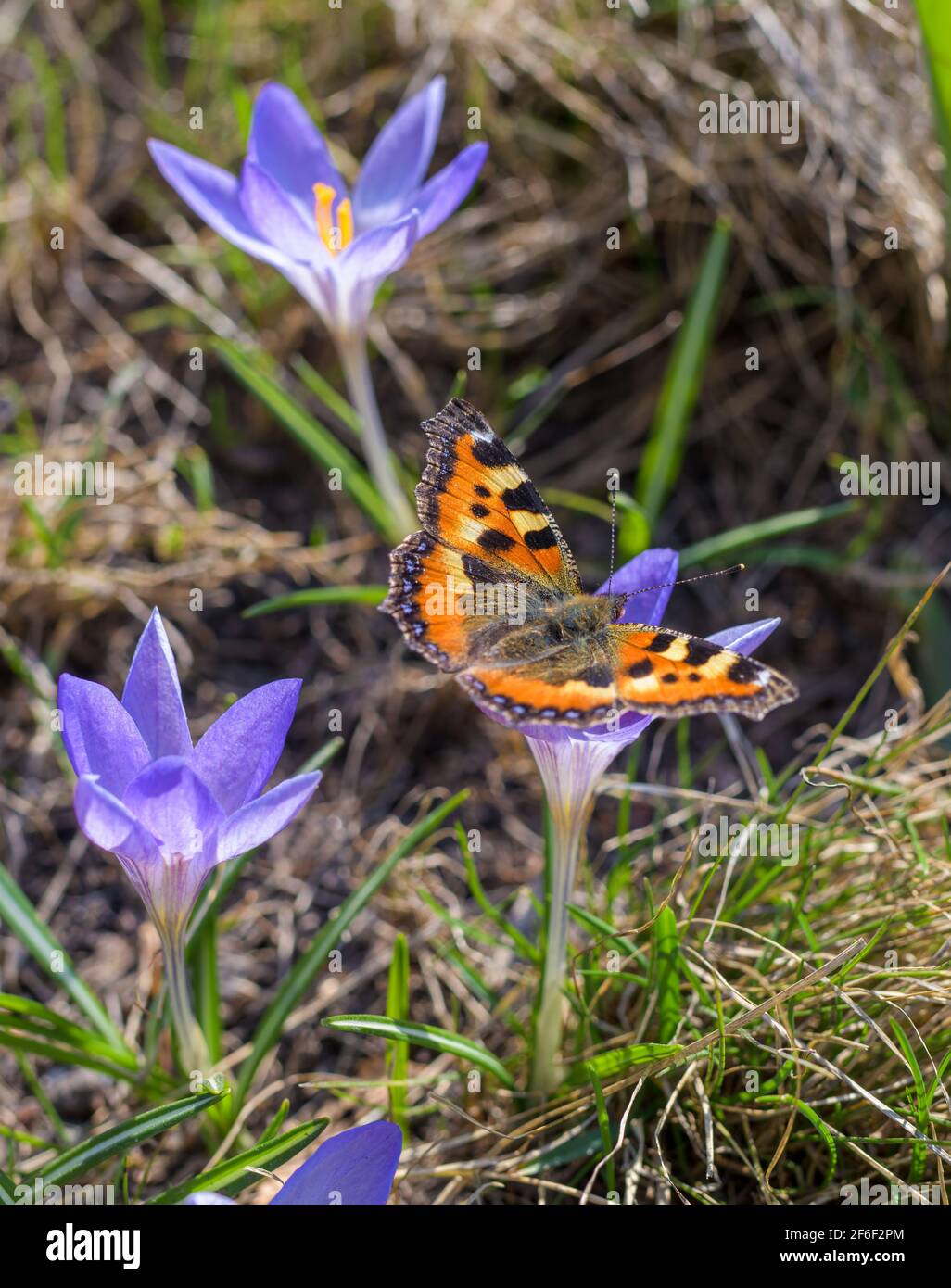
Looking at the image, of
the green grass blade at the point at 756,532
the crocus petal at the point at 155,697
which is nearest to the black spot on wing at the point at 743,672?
the crocus petal at the point at 155,697

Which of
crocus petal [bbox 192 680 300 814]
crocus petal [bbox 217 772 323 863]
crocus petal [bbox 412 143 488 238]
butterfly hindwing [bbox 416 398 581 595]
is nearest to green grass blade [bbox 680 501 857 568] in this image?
butterfly hindwing [bbox 416 398 581 595]

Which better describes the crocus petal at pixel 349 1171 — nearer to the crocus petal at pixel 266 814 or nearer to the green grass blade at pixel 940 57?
the crocus petal at pixel 266 814

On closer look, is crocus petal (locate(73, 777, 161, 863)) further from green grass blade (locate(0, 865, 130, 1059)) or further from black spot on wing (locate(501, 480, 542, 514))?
black spot on wing (locate(501, 480, 542, 514))

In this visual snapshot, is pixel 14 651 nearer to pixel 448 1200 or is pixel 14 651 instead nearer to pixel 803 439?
pixel 448 1200

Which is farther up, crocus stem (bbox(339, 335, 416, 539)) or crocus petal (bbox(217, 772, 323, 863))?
crocus stem (bbox(339, 335, 416, 539))

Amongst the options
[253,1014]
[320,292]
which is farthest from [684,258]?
[253,1014]

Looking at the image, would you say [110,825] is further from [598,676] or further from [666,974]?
[666,974]
